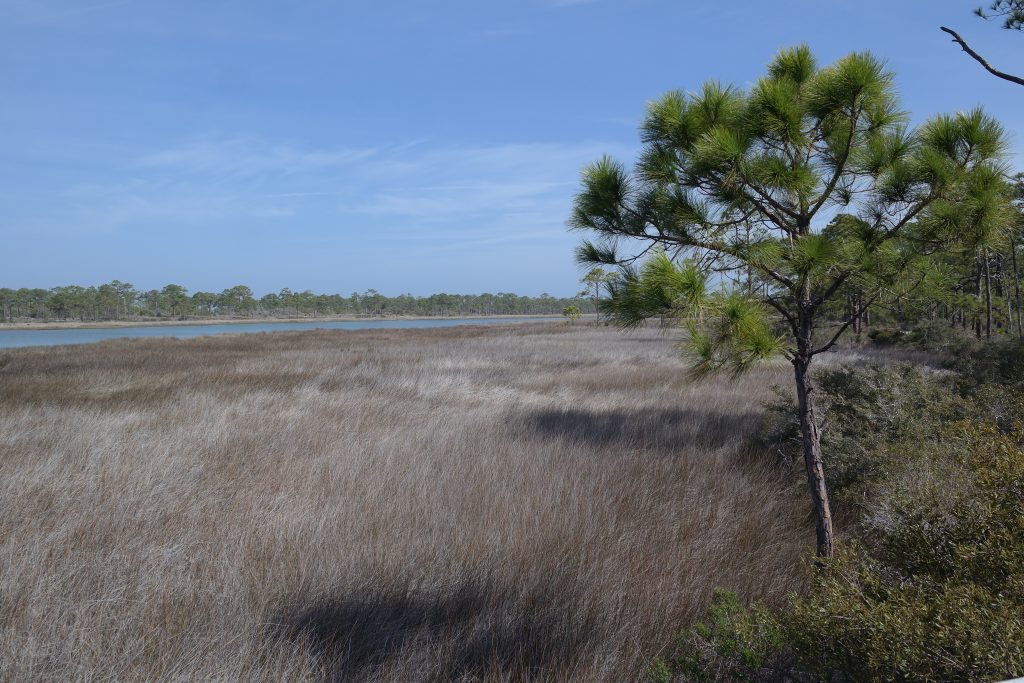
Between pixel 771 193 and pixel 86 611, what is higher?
pixel 771 193

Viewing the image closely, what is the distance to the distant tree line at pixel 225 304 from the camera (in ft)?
334

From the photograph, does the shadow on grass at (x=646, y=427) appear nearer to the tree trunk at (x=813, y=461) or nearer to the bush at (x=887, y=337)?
the tree trunk at (x=813, y=461)

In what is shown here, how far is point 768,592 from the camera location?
3428 mm

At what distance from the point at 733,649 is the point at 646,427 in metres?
5.76

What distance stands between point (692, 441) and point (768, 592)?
3779mm

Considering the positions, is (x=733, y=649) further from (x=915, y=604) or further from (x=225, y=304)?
(x=225, y=304)

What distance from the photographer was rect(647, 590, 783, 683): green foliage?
7.06 ft

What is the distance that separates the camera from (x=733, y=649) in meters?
2.21

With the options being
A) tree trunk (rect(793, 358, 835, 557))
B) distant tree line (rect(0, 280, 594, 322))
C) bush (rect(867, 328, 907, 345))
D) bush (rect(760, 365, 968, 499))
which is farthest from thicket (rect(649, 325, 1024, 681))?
distant tree line (rect(0, 280, 594, 322))

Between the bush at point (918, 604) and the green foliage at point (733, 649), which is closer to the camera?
the bush at point (918, 604)

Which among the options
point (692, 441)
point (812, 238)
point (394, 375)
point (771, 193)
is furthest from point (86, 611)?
point (394, 375)

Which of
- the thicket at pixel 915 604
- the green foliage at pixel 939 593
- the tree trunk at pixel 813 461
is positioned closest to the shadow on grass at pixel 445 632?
the thicket at pixel 915 604

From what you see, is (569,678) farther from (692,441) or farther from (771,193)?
(692,441)

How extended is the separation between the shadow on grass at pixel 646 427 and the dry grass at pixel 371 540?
0.06 m
